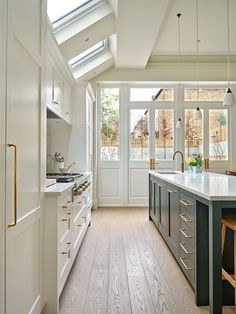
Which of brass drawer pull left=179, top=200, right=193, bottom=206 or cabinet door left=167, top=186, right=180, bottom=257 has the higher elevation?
brass drawer pull left=179, top=200, right=193, bottom=206

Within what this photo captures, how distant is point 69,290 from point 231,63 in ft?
20.3

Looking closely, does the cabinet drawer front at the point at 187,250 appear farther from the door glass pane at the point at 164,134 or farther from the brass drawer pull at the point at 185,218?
the door glass pane at the point at 164,134

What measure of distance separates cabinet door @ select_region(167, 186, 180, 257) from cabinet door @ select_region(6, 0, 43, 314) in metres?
1.51

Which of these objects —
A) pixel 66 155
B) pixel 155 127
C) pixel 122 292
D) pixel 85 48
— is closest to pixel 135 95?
pixel 155 127

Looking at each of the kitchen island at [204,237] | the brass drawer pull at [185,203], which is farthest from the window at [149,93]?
the brass drawer pull at [185,203]

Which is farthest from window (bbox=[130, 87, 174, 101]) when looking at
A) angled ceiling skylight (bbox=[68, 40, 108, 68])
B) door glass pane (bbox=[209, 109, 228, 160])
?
angled ceiling skylight (bbox=[68, 40, 108, 68])

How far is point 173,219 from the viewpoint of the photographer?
122 inches

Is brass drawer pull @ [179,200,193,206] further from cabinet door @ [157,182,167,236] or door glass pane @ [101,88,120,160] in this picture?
door glass pane @ [101,88,120,160]

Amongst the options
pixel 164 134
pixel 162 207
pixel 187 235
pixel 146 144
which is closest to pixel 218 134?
pixel 164 134

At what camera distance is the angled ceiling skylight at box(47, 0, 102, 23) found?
372 centimetres

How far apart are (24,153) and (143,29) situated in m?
3.54

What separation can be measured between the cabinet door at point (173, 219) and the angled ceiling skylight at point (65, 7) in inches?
111

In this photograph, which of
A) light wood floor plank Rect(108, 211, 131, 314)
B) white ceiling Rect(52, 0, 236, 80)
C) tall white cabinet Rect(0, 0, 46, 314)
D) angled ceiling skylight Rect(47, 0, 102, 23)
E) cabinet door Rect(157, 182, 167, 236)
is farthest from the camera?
white ceiling Rect(52, 0, 236, 80)

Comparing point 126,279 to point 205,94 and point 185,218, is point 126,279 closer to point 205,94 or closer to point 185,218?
point 185,218
